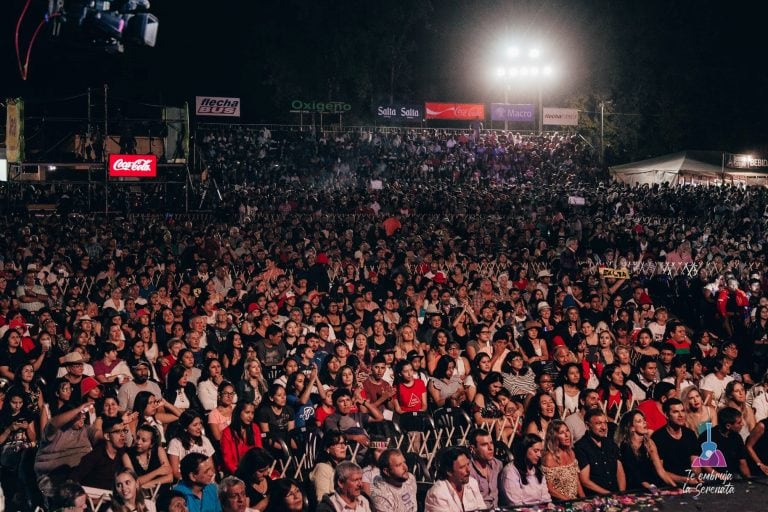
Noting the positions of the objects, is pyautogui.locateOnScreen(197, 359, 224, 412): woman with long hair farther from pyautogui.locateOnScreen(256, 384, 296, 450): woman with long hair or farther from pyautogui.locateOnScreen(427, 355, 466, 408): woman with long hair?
pyautogui.locateOnScreen(427, 355, 466, 408): woman with long hair

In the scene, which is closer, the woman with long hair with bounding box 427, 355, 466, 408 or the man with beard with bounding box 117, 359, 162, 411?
the man with beard with bounding box 117, 359, 162, 411

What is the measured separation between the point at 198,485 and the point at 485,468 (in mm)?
2299

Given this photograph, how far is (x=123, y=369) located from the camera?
913 cm

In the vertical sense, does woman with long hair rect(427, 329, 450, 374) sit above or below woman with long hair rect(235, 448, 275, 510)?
above

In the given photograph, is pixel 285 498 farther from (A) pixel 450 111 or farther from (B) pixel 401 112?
(A) pixel 450 111

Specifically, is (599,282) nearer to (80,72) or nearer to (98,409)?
(98,409)

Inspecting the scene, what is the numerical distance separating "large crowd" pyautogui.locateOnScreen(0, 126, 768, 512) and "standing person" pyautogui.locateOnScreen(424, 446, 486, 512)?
17 millimetres

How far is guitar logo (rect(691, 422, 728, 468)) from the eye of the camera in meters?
7.70

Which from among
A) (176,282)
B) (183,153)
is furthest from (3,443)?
(183,153)

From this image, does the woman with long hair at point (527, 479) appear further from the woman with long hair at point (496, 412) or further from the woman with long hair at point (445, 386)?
the woman with long hair at point (445, 386)

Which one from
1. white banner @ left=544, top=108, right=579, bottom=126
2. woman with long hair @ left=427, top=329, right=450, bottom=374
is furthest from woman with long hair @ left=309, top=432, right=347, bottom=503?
white banner @ left=544, top=108, right=579, bottom=126

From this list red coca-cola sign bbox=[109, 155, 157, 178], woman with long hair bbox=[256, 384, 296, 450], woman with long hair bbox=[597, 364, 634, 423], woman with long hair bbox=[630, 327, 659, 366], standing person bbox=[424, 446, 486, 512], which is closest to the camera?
standing person bbox=[424, 446, 486, 512]

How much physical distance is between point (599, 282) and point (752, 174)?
784 inches

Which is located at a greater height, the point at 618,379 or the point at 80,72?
the point at 80,72
